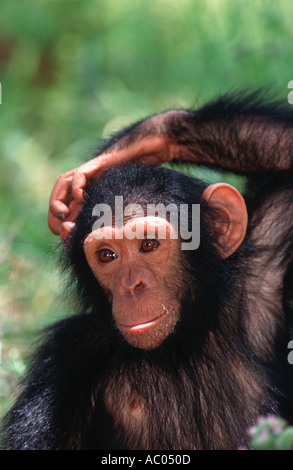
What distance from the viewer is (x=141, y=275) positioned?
14.4 feet

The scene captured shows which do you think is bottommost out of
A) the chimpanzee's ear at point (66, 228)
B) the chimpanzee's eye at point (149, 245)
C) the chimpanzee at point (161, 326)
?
the chimpanzee at point (161, 326)

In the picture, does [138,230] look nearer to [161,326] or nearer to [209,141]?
[161,326]

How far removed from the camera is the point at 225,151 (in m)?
5.46

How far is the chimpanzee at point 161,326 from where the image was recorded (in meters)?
4.55

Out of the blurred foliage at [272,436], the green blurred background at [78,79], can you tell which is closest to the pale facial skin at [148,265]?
the blurred foliage at [272,436]

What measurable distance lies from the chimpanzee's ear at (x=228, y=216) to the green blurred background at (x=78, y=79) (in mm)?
1744

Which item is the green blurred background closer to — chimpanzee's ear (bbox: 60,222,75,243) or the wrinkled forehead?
chimpanzee's ear (bbox: 60,222,75,243)

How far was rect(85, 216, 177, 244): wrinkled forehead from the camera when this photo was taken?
14.8 feet

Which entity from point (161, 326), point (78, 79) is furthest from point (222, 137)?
point (78, 79)

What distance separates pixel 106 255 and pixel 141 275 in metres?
0.39

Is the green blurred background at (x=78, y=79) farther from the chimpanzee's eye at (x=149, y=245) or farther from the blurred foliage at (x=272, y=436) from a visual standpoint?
the blurred foliage at (x=272, y=436)

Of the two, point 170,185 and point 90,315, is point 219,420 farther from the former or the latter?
point 170,185

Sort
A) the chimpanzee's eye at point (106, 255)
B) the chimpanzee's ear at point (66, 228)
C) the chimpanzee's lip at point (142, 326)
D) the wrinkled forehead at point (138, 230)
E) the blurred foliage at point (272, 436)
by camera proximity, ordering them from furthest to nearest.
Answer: the chimpanzee's ear at point (66, 228)
the chimpanzee's eye at point (106, 255)
the wrinkled forehead at point (138, 230)
the chimpanzee's lip at point (142, 326)
the blurred foliage at point (272, 436)

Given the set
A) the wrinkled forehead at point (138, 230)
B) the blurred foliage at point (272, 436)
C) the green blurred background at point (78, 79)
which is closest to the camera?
the blurred foliage at point (272, 436)
